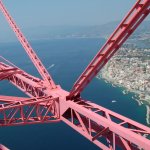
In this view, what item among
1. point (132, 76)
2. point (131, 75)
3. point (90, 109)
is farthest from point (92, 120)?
point (131, 75)

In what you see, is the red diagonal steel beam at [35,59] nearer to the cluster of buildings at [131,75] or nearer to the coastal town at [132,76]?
the coastal town at [132,76]

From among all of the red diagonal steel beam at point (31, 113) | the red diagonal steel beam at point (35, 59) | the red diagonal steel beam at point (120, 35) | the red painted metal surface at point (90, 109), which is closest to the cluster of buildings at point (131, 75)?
the red diagonal steel beam at point (35, 59)

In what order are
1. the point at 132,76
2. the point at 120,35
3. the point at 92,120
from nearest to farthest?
the point at 120,35 → the point at 92,120 → the point at 132,76

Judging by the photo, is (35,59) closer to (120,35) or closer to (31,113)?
(31,113)

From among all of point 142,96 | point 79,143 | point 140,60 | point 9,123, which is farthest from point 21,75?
point 140,60

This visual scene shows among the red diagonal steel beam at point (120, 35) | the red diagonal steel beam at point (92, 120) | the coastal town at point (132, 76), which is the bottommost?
the red diagonal steel beam at point (92, 120)

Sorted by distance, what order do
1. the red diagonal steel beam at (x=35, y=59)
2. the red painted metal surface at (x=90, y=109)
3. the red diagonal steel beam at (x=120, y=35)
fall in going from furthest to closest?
the red diagonal steel beam at (x=35, y=59) → the red painted metal surface at (x=90, y=109) → the red diagonal steel beam at (x=120, y=35)

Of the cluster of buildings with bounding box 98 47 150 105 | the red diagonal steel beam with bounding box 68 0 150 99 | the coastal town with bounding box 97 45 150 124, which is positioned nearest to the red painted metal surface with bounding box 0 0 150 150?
the red diagonal steel beam with bounding box 68 0 150 99

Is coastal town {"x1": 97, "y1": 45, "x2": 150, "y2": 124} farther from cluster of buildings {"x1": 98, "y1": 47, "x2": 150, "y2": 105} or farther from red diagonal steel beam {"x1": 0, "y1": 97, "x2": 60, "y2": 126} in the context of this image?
red diagonal steel beam {"x1": 0, "y1": 97, "x2": 60, "y2": 126}
